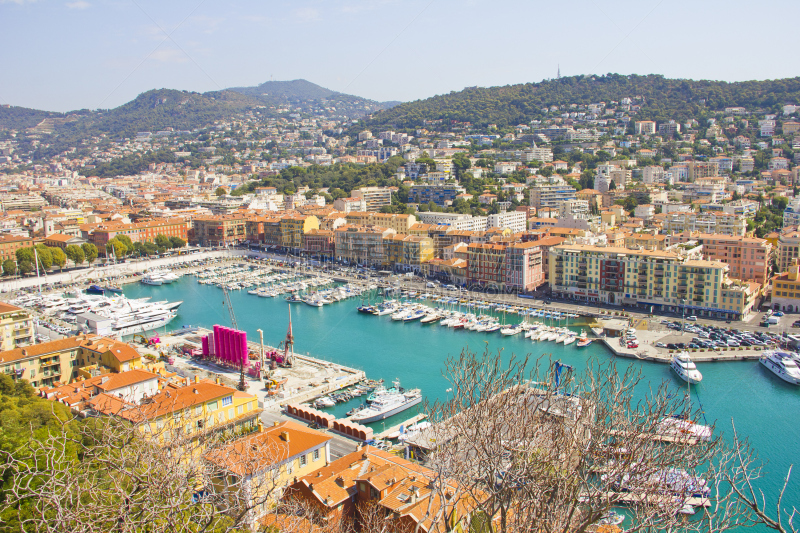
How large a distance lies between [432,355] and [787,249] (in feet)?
36.4

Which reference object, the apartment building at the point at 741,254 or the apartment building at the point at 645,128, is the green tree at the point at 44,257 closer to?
the apartment building at the point at 741,254

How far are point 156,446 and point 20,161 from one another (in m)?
78.7

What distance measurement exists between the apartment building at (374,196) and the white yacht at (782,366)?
2117 centimetres

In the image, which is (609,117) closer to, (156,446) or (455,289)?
(455,289)

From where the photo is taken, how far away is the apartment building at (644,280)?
14.3 metres

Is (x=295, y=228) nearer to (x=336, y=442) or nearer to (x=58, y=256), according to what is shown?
(x=58, y=256)

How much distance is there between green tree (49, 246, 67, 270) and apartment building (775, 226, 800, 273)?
22513 mm

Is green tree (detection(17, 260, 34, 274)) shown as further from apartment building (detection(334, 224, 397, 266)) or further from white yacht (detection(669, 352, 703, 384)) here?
white yacht (detection(669, 352, 703, 384))

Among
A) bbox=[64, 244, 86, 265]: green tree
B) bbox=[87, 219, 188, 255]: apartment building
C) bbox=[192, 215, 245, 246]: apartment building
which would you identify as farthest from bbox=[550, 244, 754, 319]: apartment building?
bbox=[87, 219, 188, 255]: apartment building

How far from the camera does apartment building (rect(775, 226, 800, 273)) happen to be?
16.9 metres

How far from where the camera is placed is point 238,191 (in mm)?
37844

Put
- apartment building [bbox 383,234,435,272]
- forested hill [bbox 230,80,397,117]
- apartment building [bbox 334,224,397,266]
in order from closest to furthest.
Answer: apartment building [bbox 383,234,435,272]
apartment building [bbox 334,224,397,266]
forested hill [bbox 230,80,397,117]

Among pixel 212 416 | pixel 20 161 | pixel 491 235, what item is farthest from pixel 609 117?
pixel 20 161

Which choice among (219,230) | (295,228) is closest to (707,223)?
(295,228)
